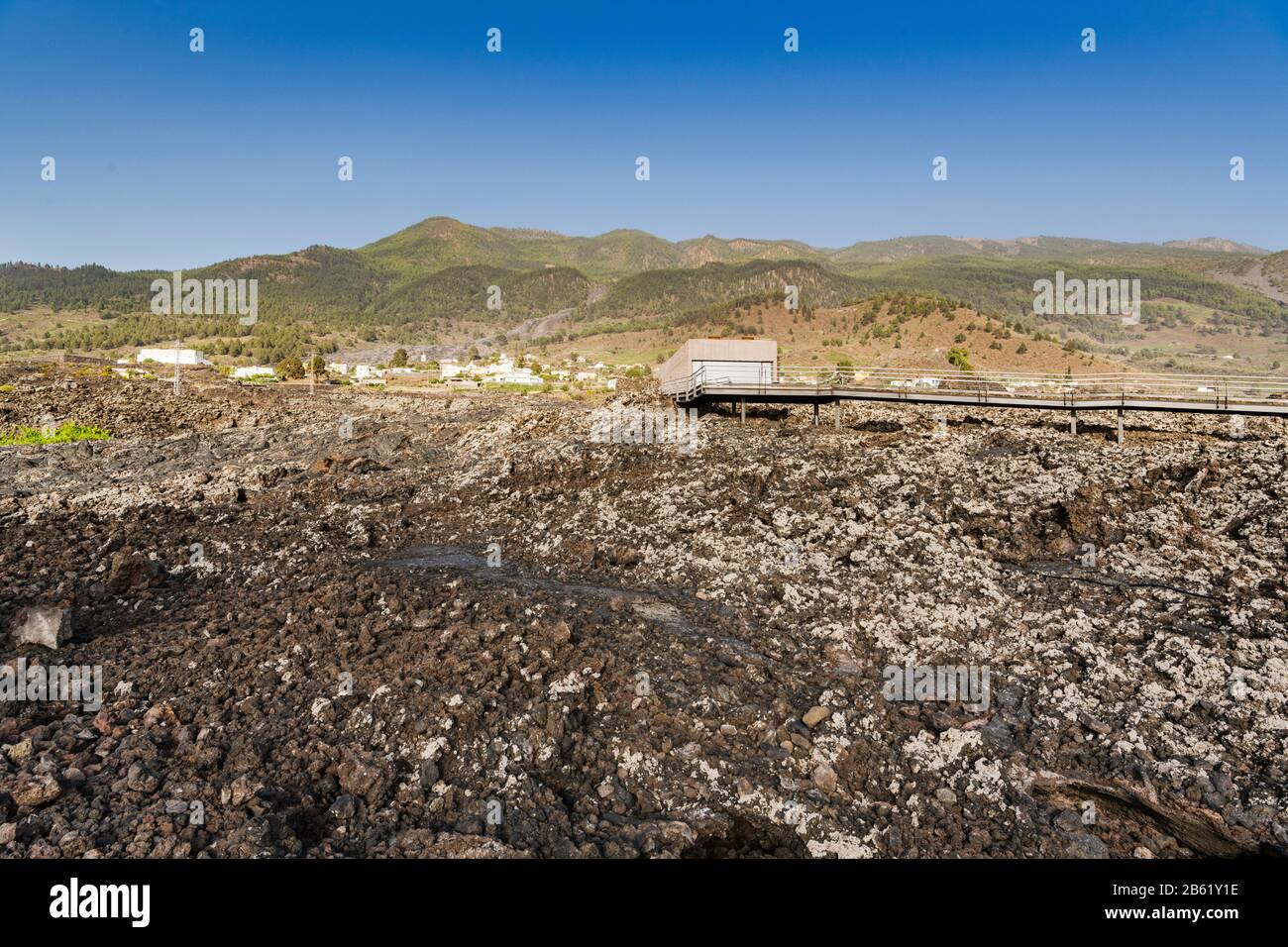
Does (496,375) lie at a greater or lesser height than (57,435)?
greater

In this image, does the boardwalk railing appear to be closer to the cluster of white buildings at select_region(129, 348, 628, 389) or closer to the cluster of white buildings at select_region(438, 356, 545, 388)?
the cluster of white buildings at select_region(129, 348, 628, 389)

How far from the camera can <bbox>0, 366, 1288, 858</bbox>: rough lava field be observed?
21.3 ft

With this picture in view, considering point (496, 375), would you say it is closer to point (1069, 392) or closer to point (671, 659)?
point (1069, 392)

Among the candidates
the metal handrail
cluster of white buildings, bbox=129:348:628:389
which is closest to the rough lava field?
the metal handrail

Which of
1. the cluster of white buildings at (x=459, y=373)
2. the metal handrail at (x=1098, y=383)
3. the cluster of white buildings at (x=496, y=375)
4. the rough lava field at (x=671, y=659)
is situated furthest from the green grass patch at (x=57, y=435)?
the cluster of white buildings at (x=496, y=375)

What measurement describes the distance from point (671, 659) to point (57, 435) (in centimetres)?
3157

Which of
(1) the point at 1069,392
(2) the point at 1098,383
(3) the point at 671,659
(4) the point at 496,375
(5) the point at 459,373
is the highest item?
A: (5) the point at 459,373

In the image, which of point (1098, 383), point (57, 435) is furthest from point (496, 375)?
point (1098, 383)

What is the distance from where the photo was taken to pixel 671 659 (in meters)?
9.46

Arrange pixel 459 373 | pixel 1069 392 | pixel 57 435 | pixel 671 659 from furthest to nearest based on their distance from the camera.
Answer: pixel 459 373
pixel 57 435
pixel 1069 392
pixel 671 659

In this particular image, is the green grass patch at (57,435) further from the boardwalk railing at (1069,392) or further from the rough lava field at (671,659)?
the boardwalk railing at (1069,392)
